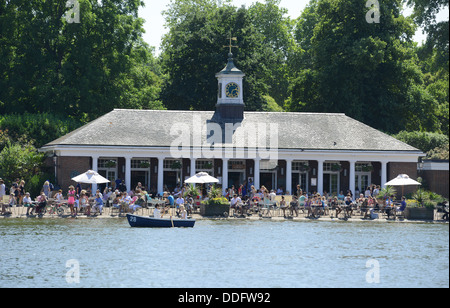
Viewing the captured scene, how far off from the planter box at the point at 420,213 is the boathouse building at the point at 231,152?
10588 mm

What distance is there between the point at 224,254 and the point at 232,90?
3021cm

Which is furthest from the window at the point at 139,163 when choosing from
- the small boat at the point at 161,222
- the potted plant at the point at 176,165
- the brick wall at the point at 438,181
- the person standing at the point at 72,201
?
the brick wall at the point at 438,181

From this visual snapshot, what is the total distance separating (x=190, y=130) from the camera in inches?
2384

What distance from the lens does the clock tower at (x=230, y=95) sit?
6356cm

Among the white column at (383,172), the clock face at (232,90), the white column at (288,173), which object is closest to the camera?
the white column at (288,173)

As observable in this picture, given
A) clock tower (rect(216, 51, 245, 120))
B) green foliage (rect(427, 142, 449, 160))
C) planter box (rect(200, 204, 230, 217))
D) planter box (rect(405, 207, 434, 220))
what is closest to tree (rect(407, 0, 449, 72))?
planter box (rect(405, 207, 434, 220))

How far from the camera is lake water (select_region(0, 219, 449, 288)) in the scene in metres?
30.1

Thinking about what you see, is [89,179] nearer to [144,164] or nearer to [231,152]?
[144,164]

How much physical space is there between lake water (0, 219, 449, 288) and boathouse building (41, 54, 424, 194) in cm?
1185

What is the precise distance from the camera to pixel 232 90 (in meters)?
64.4

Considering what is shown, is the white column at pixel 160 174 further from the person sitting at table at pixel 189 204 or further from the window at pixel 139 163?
the person sitting at table at pixel 189 204

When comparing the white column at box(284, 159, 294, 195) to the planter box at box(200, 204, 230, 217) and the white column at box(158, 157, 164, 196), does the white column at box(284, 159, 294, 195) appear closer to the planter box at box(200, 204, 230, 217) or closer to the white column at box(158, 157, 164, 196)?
the white column at box(158, 157, 164, 196)
